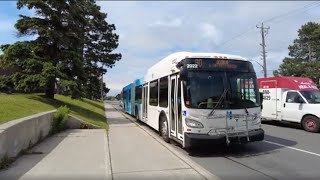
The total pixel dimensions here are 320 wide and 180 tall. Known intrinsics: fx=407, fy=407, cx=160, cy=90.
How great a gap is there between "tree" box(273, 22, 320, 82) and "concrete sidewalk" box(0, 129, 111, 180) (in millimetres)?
53328

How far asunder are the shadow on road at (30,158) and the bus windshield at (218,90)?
14.3 feet

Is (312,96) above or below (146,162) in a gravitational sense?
above

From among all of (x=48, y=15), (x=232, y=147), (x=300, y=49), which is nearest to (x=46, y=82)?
(x=48, y=15)

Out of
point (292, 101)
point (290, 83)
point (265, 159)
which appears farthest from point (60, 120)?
point (290, 83)

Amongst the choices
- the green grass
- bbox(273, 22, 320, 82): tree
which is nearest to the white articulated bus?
the green grass

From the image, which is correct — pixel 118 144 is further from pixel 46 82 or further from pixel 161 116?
pixel 46 82

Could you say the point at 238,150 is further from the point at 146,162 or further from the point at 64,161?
the point at 64,161

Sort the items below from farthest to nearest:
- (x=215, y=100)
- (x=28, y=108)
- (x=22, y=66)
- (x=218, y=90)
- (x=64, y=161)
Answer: (x=22, y=66), (x=28, y=108), (x=218, y=90), (x=215, y=100), (x=64, y=161)

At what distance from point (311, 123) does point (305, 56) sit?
53.7 metres

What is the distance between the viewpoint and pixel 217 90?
11.5 m

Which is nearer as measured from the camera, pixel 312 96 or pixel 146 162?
pixel 146 162

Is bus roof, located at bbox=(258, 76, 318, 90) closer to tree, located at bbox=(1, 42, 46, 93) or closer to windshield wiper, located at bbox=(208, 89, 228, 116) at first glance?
windshield wiper, located at bbox=(208, 89, 228, 116)

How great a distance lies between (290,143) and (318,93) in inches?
259

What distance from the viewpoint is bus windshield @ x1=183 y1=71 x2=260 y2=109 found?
11.4 metres
